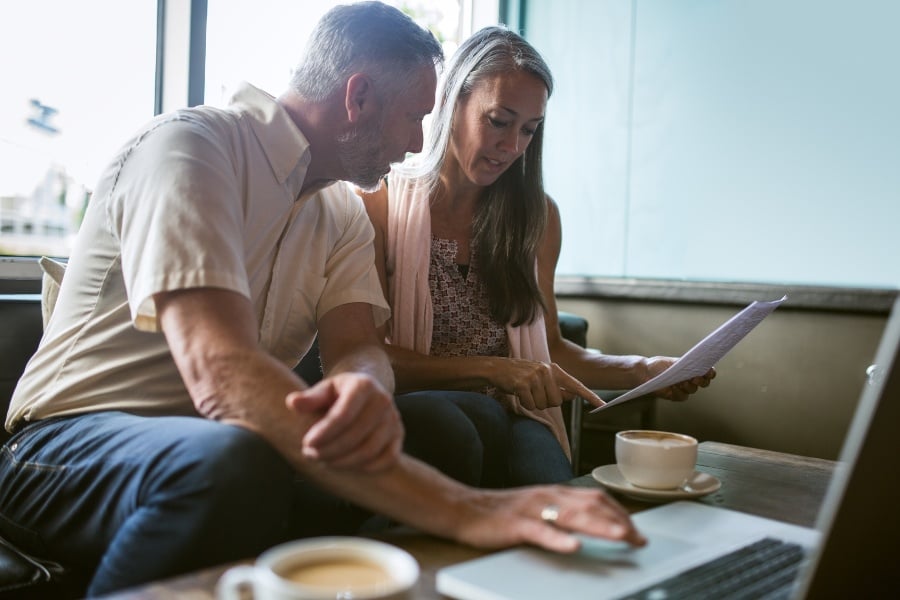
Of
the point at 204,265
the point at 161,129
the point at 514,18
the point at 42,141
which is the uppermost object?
the point at 514,18

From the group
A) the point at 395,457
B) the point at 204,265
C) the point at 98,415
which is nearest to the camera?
the point at 395,457

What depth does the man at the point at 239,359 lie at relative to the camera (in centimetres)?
75

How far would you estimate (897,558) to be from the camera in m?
0.55

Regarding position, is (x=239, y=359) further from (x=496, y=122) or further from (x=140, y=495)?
(x=496, y=122)

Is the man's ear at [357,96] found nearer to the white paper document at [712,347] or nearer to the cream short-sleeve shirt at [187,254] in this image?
the cream short-sleeve shirt at [187,254]

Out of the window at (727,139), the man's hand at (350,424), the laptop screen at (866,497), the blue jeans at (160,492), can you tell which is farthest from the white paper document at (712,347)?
the window at (727,139)

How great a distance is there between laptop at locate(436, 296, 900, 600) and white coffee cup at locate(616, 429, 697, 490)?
0.25 ft

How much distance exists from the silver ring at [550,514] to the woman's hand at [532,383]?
0.69m

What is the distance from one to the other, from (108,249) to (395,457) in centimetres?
→ 59

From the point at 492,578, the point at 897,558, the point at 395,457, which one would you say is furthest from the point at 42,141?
the point at 897,558

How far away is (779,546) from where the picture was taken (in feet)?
2.46

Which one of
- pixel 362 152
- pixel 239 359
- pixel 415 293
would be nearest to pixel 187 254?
pixel 239 359

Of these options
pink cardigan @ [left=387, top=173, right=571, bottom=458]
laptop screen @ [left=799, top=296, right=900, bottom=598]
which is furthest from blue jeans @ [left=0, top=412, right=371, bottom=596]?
pink cardigan @ [left=387, top=173, right=571, bottom=458]

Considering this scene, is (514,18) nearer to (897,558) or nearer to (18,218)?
(18,218)
